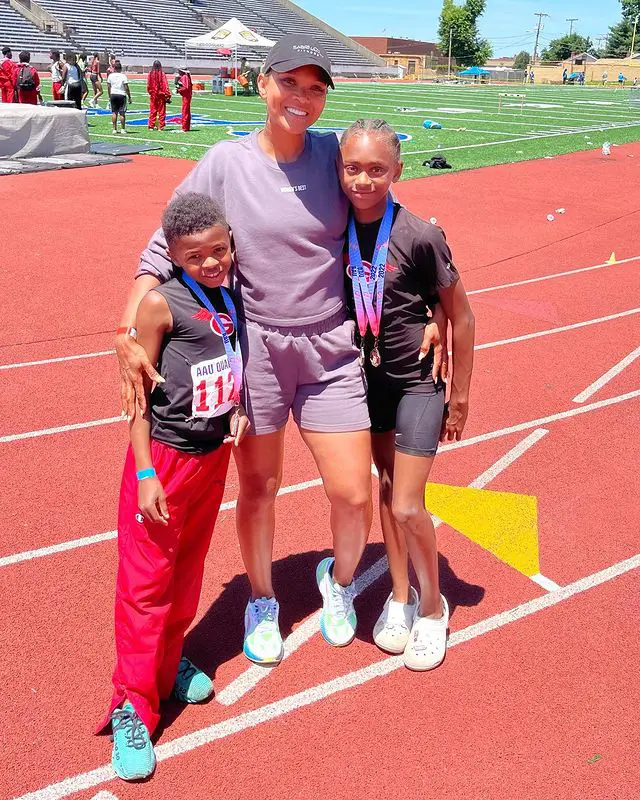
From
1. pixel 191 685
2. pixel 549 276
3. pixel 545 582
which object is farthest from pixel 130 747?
pixel 549 276

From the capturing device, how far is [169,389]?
9.37 ft

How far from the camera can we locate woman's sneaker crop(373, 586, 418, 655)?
3.59 m

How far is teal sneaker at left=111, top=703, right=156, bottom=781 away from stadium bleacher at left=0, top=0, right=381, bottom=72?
5144 cm

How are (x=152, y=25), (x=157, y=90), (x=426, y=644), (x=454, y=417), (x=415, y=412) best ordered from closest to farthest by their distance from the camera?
(x=415, y=412) → (x=454, y=417) → (x=426, y=644) → (x=157, y=90) → (x=152, y=25)

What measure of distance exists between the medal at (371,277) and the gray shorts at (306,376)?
4.0 inches

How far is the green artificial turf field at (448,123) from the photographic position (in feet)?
70.0

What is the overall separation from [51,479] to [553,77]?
89.9m

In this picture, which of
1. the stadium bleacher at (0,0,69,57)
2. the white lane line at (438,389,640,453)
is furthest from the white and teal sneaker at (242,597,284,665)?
the stadium bleacher at (0,0,69,57)

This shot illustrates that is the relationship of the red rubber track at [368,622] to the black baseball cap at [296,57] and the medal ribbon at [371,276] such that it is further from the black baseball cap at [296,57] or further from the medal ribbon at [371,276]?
the black baseball cap at [296,57]

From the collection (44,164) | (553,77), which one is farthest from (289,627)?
(553,77)

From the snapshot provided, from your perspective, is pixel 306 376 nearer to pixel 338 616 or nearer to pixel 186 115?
pixel 338 616

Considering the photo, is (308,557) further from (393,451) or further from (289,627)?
(393,451)

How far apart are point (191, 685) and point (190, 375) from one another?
1.29 m

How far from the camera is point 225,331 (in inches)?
115
